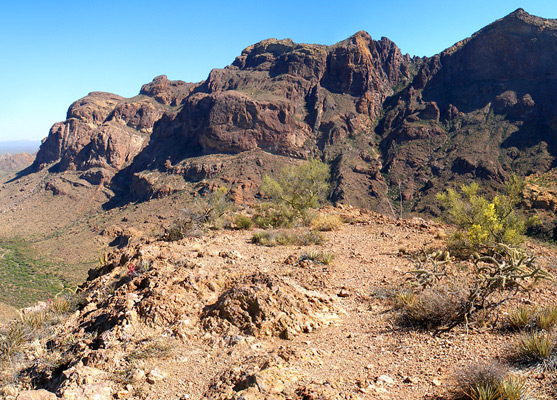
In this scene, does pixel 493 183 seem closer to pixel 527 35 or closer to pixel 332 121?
pixel 332 121

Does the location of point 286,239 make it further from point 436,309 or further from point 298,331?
point 436,309

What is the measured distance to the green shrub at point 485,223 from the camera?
938 cm

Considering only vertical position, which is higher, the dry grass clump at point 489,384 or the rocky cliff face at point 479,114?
the rocky cliff face at point 479,114

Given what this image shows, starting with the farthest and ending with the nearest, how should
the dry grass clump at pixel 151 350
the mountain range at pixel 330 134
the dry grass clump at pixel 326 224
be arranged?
1. the mountain range at pixel 330 134
2. the dry grass clump at pixel 326 224
3. the dry grass clump at pixel 151 350

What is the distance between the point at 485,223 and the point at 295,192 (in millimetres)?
7883

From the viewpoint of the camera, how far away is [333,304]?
21.0 feet

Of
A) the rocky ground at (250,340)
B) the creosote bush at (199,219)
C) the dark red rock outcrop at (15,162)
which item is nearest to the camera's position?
→ the rocky ground at (250,340)

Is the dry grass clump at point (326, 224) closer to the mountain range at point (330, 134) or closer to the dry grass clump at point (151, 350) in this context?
the dry grass clump at point (151, 350)

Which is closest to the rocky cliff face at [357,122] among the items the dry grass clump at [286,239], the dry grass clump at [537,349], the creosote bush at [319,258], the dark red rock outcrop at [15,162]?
the dry grass clump at [286,239]

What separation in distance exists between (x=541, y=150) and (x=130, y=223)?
2635 inches

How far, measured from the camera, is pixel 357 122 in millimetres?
78250

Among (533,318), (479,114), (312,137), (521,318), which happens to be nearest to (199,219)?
(521,318)

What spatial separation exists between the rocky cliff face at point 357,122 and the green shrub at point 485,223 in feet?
131

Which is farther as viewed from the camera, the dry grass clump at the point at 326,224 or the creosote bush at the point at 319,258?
the dry grass clump at the point at 326,224
